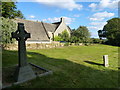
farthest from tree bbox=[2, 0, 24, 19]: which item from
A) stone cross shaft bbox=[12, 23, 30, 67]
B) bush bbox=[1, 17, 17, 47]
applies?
stone cross shaft bbox=[12, 23, 30, 67]

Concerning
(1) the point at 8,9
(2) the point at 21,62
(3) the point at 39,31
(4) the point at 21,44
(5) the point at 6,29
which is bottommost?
(2) the point at 21,62

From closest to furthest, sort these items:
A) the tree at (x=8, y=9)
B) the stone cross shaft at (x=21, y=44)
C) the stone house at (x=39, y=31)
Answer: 1. the stone cross shaft at (x=21, y=44)
2. the tree at (x=8, y=9)
3. the stone house at (x=39, y=31)

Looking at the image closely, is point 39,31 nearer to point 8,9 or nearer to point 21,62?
point 8,9

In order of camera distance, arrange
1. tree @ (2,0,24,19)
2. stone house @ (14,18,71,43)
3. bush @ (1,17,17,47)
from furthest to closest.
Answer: stone house @ (14,18,71,43) → tree @ (2,0,24,19) → bush @ (1,17,17,47)

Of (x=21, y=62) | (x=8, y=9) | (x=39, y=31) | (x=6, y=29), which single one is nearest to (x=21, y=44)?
(x=21, y=62)

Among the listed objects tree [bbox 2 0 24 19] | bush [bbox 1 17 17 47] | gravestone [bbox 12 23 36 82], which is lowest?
gravestone [bbox 12 23 36 82]

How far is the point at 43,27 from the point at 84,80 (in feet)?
91.9

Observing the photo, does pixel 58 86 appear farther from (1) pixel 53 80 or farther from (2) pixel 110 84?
(2) pixel 110 84

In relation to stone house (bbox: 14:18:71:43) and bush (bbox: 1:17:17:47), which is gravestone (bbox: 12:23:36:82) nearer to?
bush (bbox: 1:17:17:47)

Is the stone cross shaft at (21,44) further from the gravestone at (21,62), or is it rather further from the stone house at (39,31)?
the stone house at (39,31)

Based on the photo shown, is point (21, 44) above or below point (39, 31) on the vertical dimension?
below

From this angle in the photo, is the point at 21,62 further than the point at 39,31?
No

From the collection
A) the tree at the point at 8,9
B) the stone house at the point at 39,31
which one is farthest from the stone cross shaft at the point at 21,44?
the stone house at the point at 39,31

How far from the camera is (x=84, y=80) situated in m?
4.85
